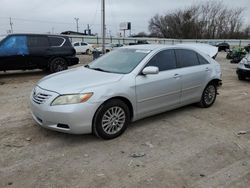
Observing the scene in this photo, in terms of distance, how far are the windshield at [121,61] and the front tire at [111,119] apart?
686 millimetres

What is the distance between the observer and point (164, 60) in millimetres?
5234

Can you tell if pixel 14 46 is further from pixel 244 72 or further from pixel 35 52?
pixel 244 72

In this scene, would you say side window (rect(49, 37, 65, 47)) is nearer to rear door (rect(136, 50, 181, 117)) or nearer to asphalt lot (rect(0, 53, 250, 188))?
asphalt lot (rect(0, 53, 250, 188))

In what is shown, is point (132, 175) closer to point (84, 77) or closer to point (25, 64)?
point (84, 77)

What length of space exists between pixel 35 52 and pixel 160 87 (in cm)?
754

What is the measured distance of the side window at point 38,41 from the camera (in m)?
10.9

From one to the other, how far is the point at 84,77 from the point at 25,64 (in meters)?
7.12

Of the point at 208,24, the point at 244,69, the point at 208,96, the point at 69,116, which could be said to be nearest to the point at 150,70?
the point at 69,116

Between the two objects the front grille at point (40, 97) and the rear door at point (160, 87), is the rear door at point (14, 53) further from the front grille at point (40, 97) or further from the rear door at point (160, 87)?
the rear door at point (160, 87)

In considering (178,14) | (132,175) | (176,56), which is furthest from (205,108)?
(178,14)

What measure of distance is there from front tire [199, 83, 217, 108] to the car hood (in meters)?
2.52

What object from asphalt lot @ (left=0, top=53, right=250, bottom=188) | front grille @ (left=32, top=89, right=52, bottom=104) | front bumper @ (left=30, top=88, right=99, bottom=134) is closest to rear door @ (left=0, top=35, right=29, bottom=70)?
asphalt lot @ (left=0, top=53, right=250, bottom=188)

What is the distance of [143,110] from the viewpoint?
188 inches

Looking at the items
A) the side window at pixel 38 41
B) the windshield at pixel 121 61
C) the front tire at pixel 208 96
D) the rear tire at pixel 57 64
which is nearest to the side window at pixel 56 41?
the side window at pixel 38 41
